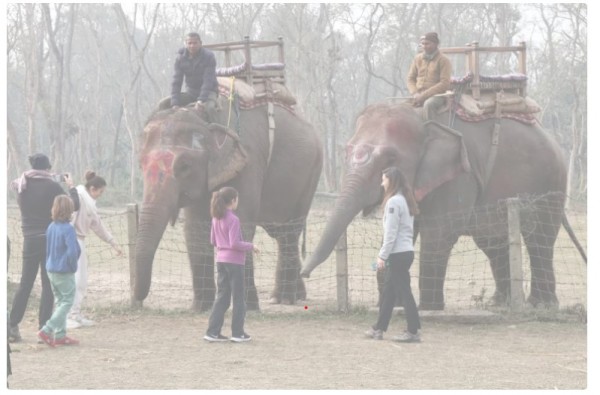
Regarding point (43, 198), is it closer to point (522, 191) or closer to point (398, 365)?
point (398, 365)

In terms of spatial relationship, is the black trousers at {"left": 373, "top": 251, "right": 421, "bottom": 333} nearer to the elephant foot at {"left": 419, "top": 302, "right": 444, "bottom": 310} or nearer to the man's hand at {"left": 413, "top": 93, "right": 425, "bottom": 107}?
the elephant foot at {"left": 419, "top": 302, "right": 444, "bottom": 310}

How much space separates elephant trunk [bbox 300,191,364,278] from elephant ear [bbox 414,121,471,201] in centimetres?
77

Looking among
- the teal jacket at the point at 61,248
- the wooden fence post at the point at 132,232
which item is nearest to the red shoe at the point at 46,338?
the teal jacket at the point at 61,248

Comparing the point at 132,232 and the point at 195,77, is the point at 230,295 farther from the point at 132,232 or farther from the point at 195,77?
the point at 195,77

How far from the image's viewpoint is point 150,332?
32.7ft

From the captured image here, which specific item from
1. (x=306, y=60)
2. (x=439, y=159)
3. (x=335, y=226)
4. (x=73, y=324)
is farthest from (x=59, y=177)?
(x=306, y=60)

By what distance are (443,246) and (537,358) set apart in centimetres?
236

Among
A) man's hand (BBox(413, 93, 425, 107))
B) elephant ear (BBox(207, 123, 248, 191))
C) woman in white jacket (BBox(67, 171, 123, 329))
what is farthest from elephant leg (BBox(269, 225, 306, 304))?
woman in white jacket (BBox(67, 171, 123, 329))

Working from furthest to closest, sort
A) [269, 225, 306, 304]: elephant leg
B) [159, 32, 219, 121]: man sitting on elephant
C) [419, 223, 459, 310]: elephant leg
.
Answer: [269, 225, 306, 304]: elephant leg → [159, 32, 219, 121]: man sitting on elephant → [419, 223, 459, 310]: elephant leg

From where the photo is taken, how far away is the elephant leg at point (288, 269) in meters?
12.0

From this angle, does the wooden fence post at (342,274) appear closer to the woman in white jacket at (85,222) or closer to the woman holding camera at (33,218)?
the woman in white jacket at (85,222)

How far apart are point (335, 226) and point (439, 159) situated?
143cm

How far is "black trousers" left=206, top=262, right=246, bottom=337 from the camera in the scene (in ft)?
30.1

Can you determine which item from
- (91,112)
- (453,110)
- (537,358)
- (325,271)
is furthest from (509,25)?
(537,358)
